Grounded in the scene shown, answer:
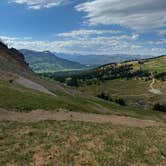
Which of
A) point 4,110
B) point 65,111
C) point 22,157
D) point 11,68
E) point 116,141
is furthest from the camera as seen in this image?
point 11,68

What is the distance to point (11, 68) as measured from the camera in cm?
10125

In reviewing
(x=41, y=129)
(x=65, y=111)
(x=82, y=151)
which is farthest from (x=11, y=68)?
(x=82, y=151)

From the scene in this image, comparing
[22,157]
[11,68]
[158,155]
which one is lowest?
[158,155]

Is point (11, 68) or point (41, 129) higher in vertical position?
point (11, 68)

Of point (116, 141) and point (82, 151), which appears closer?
point (82, 151)

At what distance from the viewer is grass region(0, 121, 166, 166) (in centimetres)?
2448

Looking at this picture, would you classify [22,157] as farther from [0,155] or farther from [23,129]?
[23,129]

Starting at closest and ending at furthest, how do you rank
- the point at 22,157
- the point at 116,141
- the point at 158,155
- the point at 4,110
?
1. the point at 22,157
2. the point at 158,155
3. the point at 116,141
4. the point at 4,110

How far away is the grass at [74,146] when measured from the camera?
24.5m

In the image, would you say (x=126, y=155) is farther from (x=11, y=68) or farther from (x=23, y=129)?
(x=11, y=68)

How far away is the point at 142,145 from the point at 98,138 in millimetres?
4636

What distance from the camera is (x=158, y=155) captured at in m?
29.1

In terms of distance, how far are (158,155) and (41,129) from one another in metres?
12.9

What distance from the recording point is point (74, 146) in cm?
2766
